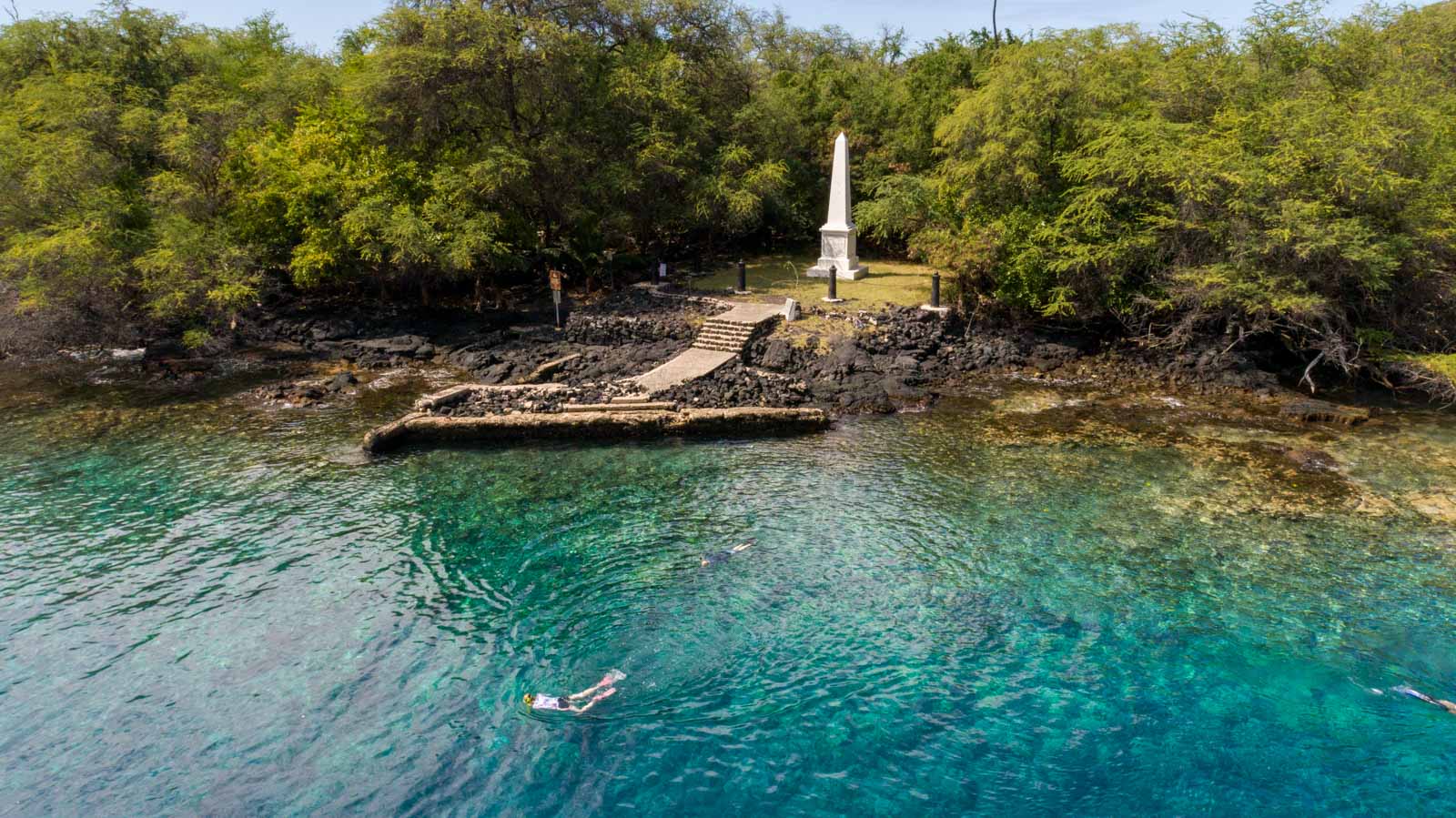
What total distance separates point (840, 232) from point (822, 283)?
1975 mm

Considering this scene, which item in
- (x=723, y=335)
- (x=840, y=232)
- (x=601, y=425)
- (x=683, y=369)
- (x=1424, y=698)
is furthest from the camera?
(x=840, y=232)

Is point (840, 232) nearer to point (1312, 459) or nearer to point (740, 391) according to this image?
point (740, 391)

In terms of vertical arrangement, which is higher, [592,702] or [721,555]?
[721,555]

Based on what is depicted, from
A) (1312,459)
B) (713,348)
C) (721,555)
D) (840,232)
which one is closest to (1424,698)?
(1312,459)

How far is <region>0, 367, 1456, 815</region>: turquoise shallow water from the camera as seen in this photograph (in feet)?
30.6

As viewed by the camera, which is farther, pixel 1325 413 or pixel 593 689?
pixel 1325 413

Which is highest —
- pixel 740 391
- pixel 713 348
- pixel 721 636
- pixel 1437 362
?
pixel 713 348

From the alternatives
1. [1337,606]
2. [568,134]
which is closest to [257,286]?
[568,134]

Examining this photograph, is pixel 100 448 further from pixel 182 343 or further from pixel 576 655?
pixel 576 655

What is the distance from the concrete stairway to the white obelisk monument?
250 inches

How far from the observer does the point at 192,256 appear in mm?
25281

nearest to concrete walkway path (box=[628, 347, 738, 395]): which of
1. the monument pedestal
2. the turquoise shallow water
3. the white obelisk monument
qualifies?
the turquoise shallow water

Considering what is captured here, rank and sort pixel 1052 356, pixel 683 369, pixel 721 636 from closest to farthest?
pixel 721 636 < pixel 683 369 < pixel 1052 356

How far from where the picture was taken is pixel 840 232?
30.4 m
